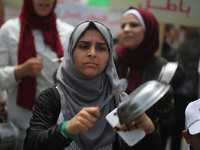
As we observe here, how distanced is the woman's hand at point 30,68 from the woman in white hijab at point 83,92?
26.5 inches

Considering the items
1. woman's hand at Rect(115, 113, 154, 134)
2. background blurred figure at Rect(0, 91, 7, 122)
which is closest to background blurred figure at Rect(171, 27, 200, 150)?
background blurred figure at Rect(0, 91, 7, 122)

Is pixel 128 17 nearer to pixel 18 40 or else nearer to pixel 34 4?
pixel 34 4

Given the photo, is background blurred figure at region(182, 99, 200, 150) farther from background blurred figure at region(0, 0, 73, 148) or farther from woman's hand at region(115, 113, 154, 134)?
background blurred figure at region(0, 0, 73, 148)

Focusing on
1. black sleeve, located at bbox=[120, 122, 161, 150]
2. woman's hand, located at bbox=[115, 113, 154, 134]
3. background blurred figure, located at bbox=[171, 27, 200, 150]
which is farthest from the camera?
background blurred figure, located at bbox=[171, 27, 200, 150]

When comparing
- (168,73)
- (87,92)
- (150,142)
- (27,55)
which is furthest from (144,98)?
(27,55)

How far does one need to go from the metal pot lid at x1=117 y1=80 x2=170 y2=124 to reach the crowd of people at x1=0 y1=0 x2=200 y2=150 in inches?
4.6

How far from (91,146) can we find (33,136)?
304 millimetres

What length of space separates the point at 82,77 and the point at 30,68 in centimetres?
80

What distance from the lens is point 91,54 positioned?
1.50 meters

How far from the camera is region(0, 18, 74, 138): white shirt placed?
2.29 meters

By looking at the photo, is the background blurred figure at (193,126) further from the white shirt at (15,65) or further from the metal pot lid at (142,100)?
the white shirt at (15,65)

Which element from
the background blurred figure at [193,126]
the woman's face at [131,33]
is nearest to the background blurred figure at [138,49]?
the woman's face at [131,33]

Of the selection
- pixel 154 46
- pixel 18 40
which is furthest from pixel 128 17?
pixel 18 40

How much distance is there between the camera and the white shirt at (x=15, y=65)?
2.29 meters
